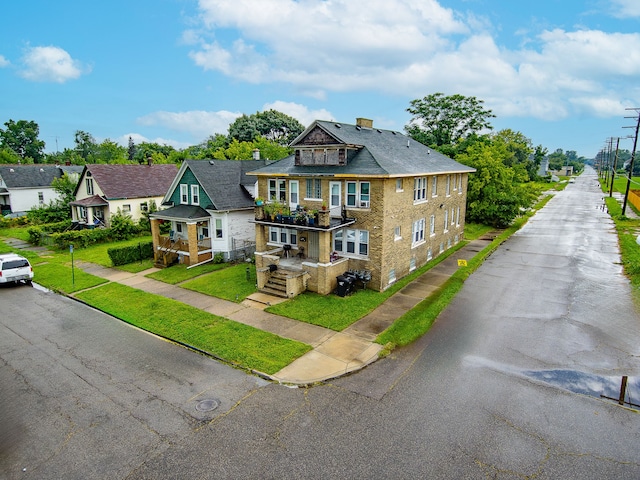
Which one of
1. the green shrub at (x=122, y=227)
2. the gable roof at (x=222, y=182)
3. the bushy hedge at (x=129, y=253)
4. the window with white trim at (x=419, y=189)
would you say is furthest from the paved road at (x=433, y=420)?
the green shrub at (x=122, y=227)

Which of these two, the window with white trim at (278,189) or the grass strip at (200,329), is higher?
the window with white trim at (278,189)

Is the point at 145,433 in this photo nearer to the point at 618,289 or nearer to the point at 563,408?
the point at 563,408

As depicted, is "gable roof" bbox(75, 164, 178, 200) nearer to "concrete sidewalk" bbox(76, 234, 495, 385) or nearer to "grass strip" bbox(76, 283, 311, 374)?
"concrete sidewalk" bbox(76, 234, 495, 385)

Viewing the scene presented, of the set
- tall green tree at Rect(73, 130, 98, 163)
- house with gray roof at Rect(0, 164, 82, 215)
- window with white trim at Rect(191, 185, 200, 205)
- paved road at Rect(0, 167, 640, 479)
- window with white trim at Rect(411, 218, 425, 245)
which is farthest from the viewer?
tall green tree at Rect(73, 130, 98, 163)

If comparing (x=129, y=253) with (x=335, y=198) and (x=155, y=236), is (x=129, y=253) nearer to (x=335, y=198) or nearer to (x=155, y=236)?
(x=155, y=236)

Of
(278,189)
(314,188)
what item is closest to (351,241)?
(314,188)

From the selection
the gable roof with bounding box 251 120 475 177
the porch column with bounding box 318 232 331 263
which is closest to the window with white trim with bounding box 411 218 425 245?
the gable roof with bounding box 251 120 475 177

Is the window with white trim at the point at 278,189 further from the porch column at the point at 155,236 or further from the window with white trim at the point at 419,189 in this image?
the porch column at the point at 155,236
